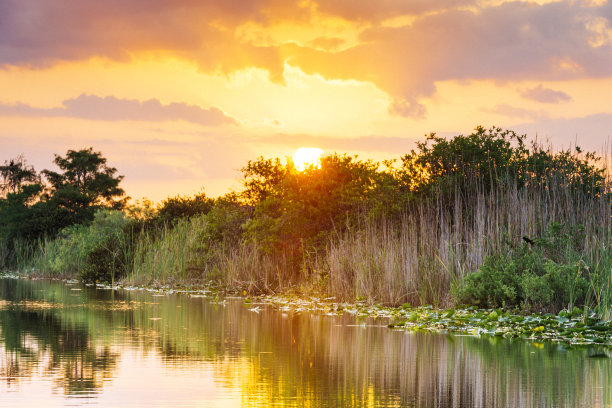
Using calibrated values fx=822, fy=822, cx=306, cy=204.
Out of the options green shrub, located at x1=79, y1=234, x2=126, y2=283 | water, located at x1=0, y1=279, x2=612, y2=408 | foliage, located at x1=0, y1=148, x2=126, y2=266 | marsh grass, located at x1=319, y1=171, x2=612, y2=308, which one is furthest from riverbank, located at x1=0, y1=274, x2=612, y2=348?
foliage, located at x1=0, y1=148, x2=126, y2=266

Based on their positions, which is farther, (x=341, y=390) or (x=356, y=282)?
(x=356, y=282)

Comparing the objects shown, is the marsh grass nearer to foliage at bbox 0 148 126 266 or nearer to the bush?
the bush

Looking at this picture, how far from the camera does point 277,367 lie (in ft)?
30.0

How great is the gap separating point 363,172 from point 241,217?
4956mm

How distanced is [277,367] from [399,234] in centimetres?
Result: 1165

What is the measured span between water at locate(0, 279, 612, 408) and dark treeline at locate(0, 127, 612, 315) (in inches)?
110

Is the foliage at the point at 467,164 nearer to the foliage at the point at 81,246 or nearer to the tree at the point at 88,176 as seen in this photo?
the foliage at the point at 81,246

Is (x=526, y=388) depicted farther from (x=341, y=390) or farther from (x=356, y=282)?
(x=356, y=282)

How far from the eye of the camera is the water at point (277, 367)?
7.31 m

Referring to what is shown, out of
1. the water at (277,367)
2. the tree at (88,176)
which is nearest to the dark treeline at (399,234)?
the water at (277,367)

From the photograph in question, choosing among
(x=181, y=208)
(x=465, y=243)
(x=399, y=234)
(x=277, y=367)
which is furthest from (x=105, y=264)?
(x=277, y=367)

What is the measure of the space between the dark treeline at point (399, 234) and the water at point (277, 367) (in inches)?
110

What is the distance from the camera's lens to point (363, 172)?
23922mm

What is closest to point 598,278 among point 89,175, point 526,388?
point 526,388
